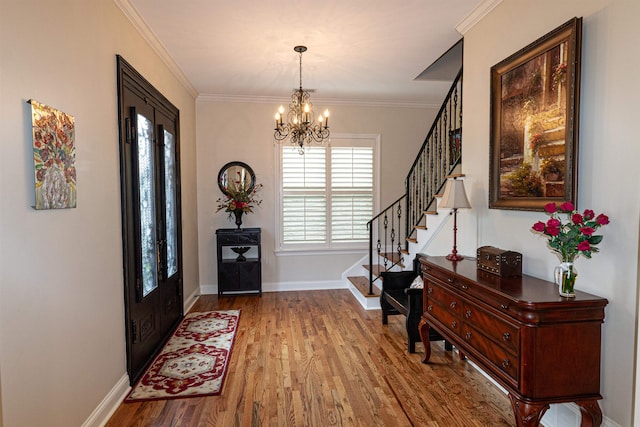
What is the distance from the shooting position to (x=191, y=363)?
340 cm

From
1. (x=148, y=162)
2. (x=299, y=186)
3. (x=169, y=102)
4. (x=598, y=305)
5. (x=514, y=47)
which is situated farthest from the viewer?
(x=299, y=186)

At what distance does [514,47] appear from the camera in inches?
107

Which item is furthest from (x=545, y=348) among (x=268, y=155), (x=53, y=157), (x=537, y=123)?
(x=268, y=155)

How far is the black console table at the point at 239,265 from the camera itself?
18.1 ft

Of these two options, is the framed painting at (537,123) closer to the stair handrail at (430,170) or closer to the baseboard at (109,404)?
the stair handrail at (430,170)

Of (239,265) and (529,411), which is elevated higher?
(239,265)

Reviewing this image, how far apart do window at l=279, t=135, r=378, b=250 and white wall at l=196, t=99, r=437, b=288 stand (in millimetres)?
180

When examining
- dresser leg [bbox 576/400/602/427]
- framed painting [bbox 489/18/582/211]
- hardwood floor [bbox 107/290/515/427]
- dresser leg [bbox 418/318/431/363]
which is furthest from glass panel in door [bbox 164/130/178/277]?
dresser leg [bbox 576/400/602/427]

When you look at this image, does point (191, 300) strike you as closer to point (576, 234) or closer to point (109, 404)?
point (109, 404)

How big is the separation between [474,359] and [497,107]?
1877mm

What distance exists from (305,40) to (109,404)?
3.50 metres
